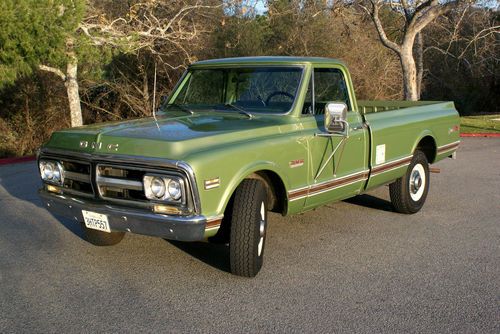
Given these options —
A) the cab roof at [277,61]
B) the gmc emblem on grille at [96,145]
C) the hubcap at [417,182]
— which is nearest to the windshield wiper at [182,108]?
the cab roof at [277,61]

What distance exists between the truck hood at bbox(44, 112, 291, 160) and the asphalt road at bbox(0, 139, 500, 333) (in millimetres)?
1118

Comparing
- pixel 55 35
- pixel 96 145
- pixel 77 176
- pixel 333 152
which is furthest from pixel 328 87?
pixel 55 35

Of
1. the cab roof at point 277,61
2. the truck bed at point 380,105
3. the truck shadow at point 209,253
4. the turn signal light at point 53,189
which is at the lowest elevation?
the truck shadow at point 209,253

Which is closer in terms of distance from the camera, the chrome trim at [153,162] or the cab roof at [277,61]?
the chrome trim at [153,162]

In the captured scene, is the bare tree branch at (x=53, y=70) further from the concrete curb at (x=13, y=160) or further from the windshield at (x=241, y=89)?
the windshield at (x=241, y=89)

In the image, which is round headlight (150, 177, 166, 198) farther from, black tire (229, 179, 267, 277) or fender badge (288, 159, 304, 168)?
fender badge (288, 159, 304, 168)

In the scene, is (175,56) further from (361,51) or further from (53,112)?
(361,51)

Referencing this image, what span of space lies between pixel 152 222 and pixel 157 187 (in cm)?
26

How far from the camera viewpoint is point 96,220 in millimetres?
4551

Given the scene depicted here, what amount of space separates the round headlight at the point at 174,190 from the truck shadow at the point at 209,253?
1047 millimetres

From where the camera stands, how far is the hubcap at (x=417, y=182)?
6.96 m

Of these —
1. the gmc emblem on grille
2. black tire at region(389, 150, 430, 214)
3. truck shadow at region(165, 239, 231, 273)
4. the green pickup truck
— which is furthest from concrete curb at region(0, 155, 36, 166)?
black tire at region(389, 150, 430, 214)

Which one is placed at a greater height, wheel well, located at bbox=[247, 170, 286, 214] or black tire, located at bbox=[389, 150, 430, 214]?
wheel well, located at bbox=[247, 170, 286, 214]

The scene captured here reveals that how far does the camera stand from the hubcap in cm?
696
